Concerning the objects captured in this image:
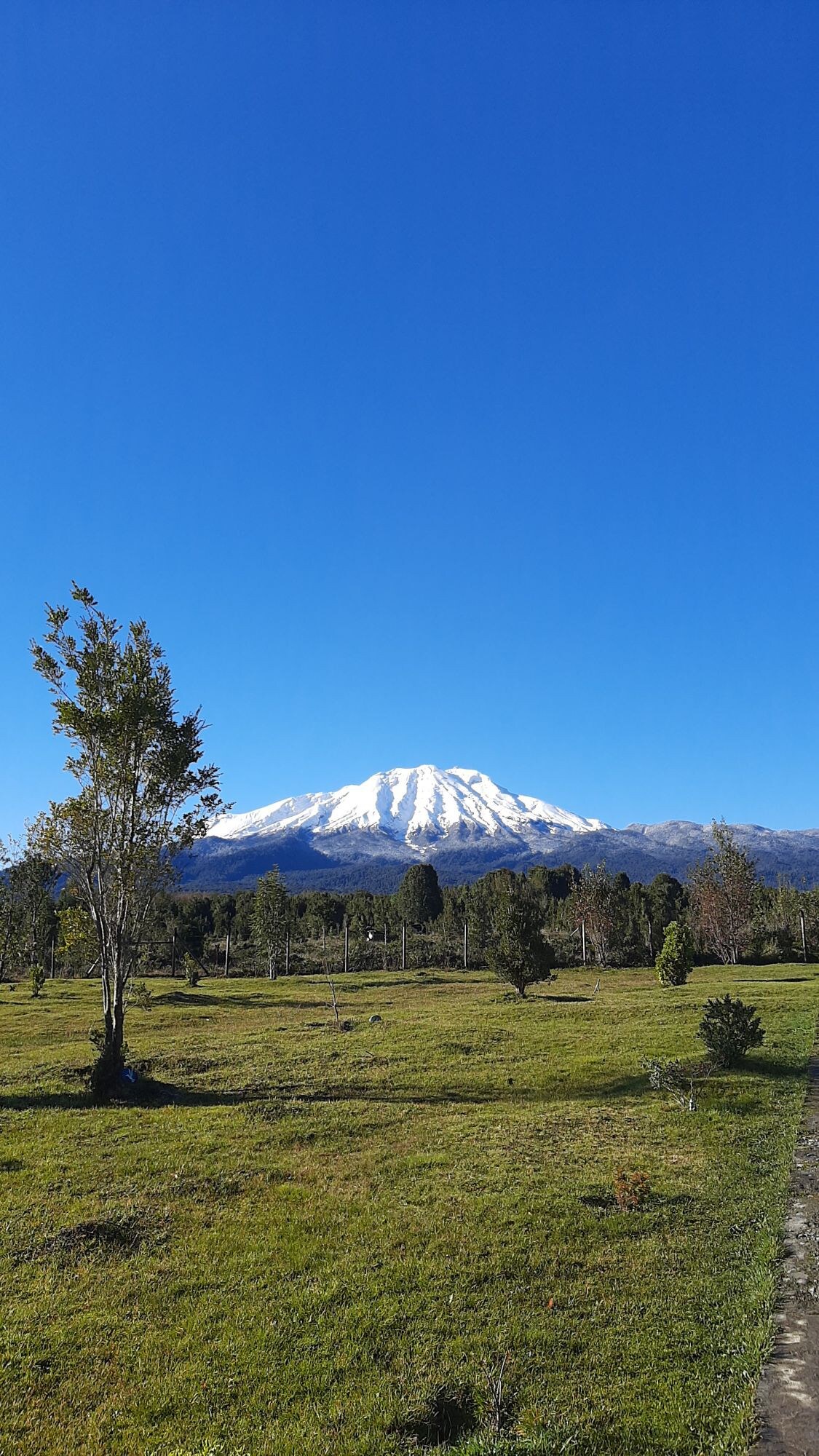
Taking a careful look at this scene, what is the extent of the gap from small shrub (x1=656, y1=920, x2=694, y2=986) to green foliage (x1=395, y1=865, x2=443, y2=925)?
71136 millimetres

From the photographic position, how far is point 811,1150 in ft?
60.6

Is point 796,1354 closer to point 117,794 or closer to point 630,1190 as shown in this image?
point 630,1190

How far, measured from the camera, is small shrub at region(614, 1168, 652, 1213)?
601 inches

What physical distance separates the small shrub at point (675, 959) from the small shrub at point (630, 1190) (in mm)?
42874

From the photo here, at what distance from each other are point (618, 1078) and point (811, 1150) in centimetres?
976

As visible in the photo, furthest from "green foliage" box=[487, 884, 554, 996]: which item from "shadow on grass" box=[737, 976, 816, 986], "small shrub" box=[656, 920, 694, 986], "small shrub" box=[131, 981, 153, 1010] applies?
"small shrub" box=[131, 981, 153, 1010]

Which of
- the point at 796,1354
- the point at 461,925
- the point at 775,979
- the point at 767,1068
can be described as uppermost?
the point at 796,1354

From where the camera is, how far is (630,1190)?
619 inches

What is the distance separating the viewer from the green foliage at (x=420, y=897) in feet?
432

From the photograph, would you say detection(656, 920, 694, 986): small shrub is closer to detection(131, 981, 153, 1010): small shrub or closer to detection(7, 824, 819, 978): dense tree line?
detection(7, 824, 819, 978): dense tree line

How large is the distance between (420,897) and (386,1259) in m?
124

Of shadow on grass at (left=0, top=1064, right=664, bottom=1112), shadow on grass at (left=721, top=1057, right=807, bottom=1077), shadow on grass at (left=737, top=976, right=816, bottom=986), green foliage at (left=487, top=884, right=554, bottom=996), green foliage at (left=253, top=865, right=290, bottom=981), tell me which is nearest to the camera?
shadow on grass at (left=0, top=1064, right=664, bottom=1112)

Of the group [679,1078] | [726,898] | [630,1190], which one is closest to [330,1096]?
[679,1078]

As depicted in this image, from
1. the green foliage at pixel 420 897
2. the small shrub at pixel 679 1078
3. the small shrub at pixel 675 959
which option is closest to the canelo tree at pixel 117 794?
the small shrub at pixel 679 1078
